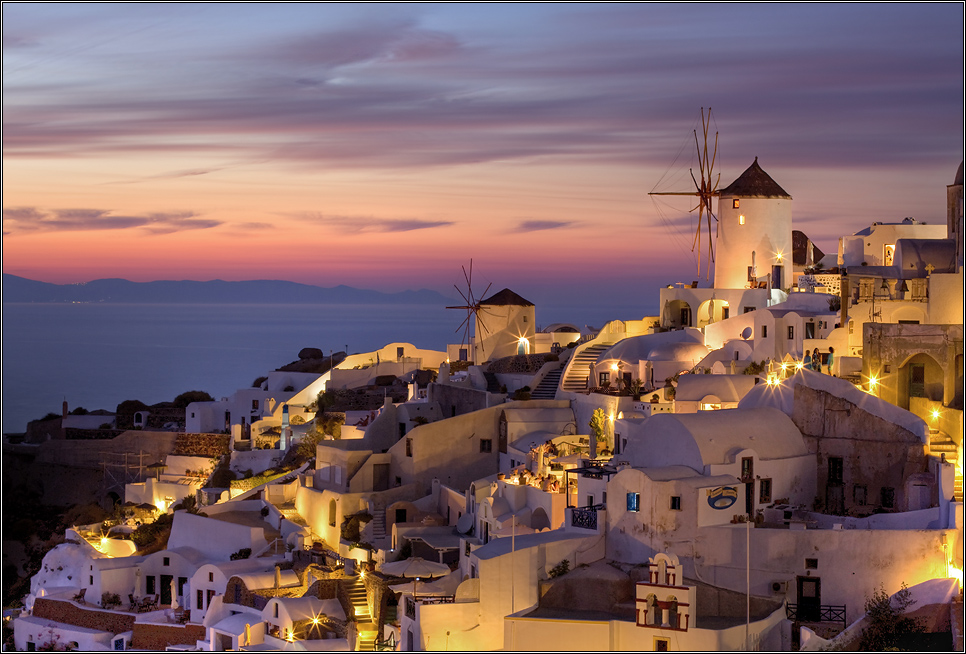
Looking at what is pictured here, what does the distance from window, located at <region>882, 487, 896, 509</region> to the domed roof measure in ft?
49.6

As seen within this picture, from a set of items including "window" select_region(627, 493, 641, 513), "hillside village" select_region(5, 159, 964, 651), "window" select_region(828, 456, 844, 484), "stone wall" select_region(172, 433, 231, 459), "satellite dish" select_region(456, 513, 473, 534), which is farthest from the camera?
"stone wall" select_region(172, 433, 231, 459)

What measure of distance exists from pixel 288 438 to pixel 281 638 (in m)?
15.4

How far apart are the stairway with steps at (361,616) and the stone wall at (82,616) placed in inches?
258

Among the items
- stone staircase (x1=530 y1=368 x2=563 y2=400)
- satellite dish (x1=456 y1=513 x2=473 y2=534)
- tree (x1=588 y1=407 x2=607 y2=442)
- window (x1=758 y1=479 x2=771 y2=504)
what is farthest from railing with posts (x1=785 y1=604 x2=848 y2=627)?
stone staircase (x1=530 y1=368 x2=563 y2=400)

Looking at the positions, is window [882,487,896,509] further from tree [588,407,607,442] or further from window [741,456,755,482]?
tree [588,407,607,442]

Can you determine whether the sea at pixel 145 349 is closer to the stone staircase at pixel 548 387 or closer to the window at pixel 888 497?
the stone staircase at pixel 548 387

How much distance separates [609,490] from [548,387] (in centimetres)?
1355

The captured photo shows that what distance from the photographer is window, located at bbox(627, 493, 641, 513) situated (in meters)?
27.3

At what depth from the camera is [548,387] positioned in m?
41.5

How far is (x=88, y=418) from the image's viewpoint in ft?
186

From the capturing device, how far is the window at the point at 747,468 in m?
28.1

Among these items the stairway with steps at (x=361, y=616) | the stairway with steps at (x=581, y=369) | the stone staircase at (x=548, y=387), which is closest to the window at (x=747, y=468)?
the stairway with steps at (x=361, y=616)

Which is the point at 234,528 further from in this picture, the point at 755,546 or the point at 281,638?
the point at 755,546

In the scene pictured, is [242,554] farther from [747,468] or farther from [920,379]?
[920,379]
